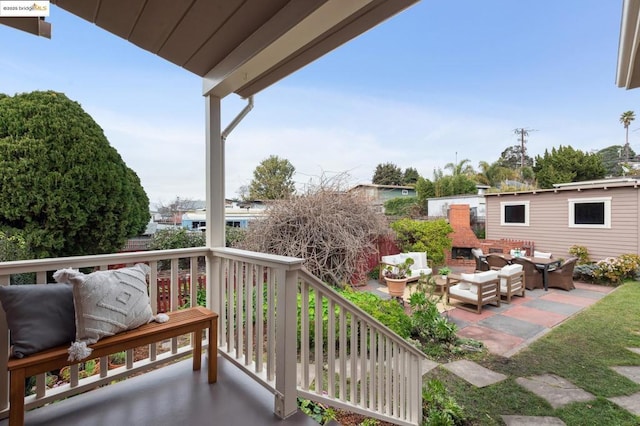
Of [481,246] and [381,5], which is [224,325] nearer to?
[381,5]

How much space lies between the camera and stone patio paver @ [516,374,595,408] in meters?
2.98

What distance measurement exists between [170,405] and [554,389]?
387cm

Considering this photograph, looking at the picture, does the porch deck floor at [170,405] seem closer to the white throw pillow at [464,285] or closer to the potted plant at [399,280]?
the potted plant at [399,280]

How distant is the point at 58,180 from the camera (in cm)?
320

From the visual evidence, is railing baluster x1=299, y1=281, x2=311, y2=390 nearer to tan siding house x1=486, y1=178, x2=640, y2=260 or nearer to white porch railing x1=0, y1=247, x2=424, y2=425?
white porch railing x1=0, y1=247, x2=424, y2=425

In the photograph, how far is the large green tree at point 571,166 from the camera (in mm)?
15680

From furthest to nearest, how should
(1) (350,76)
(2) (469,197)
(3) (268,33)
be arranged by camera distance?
(2) (469,197)
(1) (350,76)
(3) (268,33)

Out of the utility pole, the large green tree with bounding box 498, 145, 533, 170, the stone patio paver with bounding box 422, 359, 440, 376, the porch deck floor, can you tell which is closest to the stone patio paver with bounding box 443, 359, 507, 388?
the stone patio paver with bounding box 422, 359, 440, 376

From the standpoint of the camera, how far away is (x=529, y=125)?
18062 mm

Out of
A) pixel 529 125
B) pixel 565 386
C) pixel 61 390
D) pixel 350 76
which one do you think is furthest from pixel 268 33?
pixel 529 125

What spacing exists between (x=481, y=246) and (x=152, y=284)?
1170 centimetres

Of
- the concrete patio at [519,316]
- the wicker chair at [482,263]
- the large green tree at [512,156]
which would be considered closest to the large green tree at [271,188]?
the concrete patio at [519,316]

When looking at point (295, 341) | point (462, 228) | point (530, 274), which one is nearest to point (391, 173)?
point (462, 228)

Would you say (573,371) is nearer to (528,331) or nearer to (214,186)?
(528,331)
